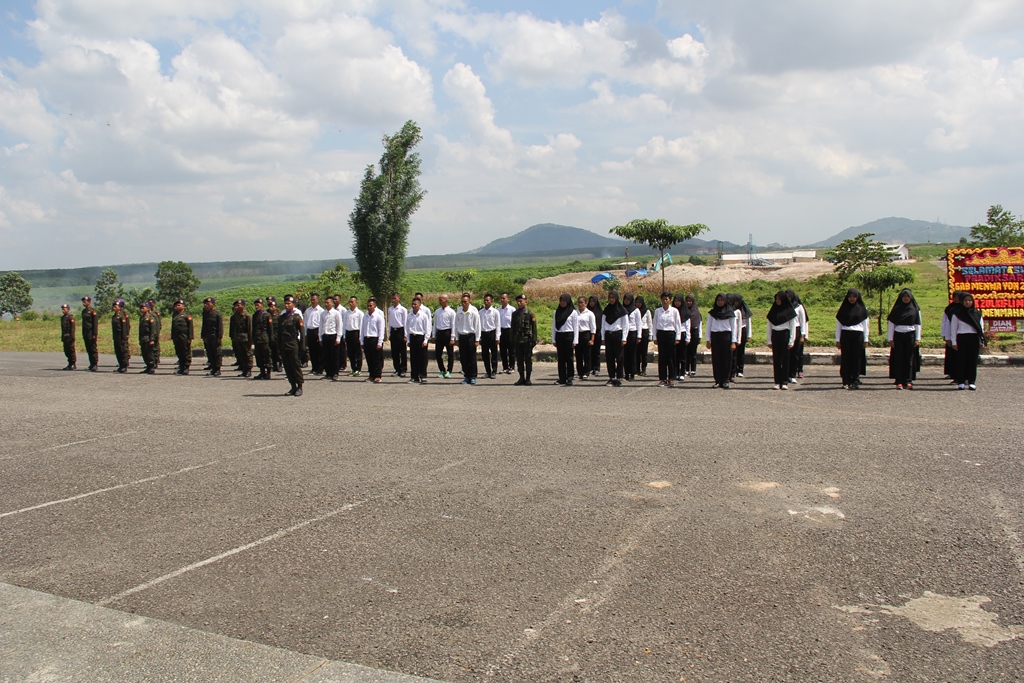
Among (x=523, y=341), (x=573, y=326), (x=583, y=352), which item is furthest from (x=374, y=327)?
(x=583, y=352)

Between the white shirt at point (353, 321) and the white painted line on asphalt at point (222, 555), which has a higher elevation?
the white shirt at point (353, 321)

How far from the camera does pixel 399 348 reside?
16.7 metres

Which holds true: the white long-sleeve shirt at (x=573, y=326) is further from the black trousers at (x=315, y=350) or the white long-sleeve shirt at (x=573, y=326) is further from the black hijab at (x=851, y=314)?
the black trousers at (x=315, y=350)

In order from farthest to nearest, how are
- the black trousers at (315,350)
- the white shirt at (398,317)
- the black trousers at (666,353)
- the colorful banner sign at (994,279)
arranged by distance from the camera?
the black trousers at (315,350), the white shirt at (398,317), the colorful banner sign at (994,279), the black trousers at (666,353)

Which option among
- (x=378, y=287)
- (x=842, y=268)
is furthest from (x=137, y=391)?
(x=842, y=268)

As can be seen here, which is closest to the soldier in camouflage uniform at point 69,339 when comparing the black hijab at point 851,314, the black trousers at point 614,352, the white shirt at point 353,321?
the white shirt at point 353,321

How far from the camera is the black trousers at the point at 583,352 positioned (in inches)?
600

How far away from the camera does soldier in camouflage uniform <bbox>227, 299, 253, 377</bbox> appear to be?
1789cm

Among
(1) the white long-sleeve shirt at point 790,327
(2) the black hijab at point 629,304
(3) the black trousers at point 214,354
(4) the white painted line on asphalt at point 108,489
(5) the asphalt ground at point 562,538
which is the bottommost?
(5) the asphalt ground at point 562,538

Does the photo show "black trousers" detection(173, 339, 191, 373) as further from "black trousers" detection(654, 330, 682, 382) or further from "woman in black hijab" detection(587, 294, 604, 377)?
"black trousers" detection(654, 330, 682, 382)

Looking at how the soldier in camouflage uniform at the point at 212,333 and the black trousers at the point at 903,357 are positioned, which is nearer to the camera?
the black trousers at the point at 903,357

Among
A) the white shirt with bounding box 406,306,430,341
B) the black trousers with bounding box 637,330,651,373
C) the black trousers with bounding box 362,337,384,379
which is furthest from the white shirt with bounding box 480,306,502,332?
the black trousers with bounding box 637,330,651,373

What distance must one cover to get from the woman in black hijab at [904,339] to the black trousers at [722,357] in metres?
2.61

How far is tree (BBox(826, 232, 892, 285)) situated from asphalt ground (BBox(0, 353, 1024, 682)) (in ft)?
45.1
